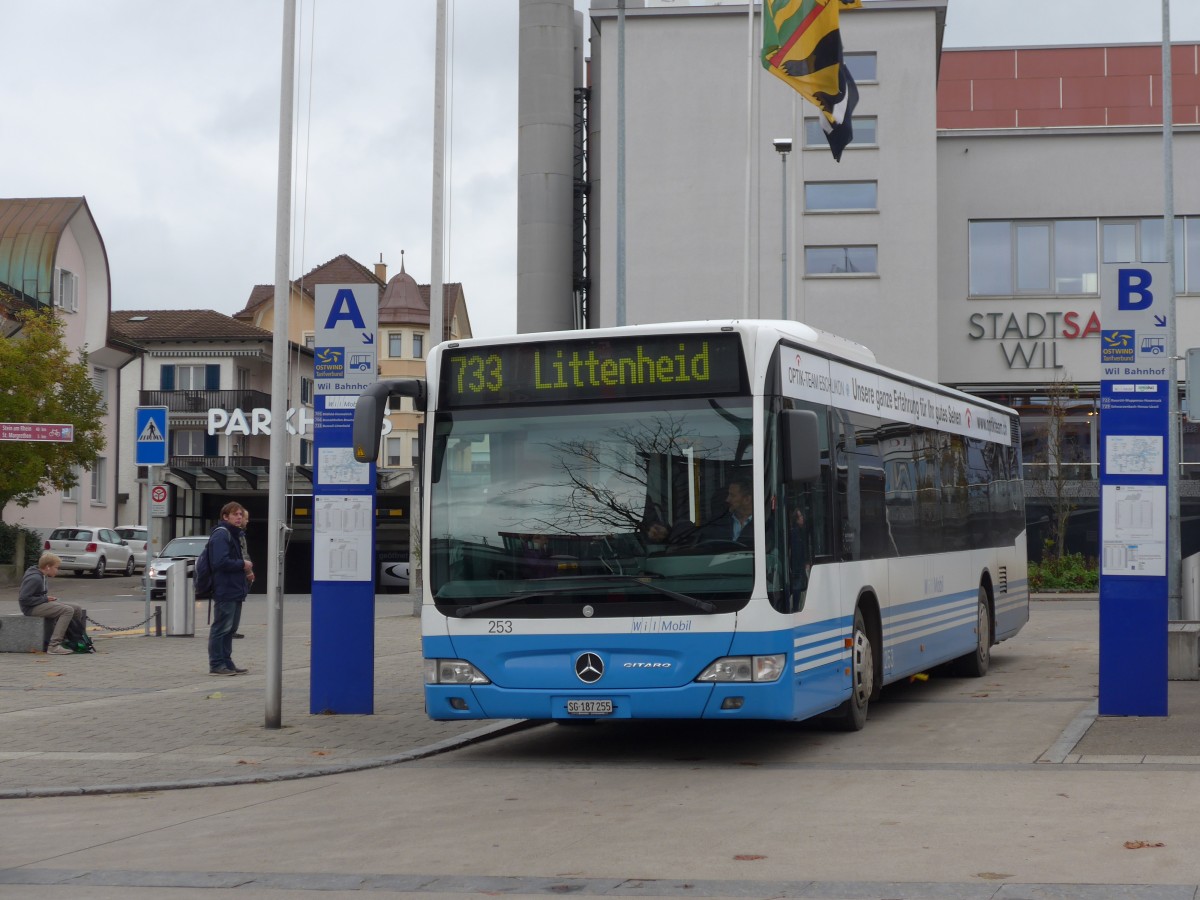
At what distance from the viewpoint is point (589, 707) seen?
11.1 meters

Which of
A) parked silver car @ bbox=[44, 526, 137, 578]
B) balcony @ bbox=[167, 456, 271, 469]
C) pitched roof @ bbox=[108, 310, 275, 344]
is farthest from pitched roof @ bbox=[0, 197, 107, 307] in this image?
balcony @ bbox=[167, 456, 271, 469]

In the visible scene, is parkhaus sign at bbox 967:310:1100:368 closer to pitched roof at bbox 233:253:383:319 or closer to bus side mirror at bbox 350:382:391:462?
bus side mirror at bbox 350:382:391:462

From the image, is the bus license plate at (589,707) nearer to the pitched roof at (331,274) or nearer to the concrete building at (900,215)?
the concrete building at (900,215)

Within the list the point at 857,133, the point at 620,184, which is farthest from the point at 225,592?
the point at 857,133

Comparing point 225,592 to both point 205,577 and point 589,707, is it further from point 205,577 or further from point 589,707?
point 589,707

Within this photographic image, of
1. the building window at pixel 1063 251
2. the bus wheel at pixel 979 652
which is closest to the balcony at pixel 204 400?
the building window at pixel 1063 251

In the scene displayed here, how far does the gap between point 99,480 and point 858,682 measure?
54.7 m

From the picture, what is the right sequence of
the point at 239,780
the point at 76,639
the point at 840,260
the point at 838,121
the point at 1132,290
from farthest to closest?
the point at 840,260 → the point at 838,121 → the point at 76,639 → the point at 1132,290 → the point at 239,780

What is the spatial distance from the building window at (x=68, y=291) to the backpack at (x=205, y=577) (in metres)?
41.8

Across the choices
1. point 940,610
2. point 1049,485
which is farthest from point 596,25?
point 940,610

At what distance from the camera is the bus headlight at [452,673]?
37.1ft

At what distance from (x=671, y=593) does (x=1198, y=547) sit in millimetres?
41316

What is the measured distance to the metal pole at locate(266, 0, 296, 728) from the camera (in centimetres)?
1291

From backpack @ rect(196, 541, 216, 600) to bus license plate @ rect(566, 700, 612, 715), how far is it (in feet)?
27.4
